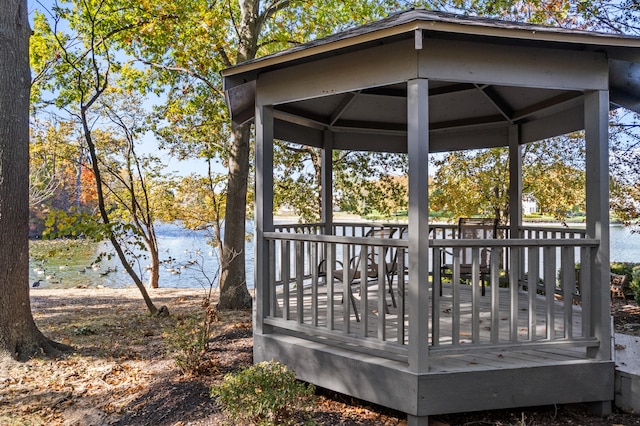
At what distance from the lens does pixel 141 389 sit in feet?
13.0

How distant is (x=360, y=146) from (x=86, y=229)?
4.09 meters

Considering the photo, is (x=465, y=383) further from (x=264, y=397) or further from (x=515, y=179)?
(x=515, y=179)

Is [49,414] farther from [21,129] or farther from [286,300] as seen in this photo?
A: [21,129]

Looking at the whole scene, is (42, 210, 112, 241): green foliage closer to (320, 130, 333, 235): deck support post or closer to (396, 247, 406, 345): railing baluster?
(320, 130, 333, 235): deck support post

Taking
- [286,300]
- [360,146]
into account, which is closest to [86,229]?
[286,300]

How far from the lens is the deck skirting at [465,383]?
3.09 m

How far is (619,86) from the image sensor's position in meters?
4.29

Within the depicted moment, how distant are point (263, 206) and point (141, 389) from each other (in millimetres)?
2078

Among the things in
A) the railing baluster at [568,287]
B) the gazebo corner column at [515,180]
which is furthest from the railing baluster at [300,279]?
the gazebo corner column at [515,180]

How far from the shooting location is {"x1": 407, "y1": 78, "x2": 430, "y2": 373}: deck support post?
3.07 metres

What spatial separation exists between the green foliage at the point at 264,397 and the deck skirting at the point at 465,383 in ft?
1.91

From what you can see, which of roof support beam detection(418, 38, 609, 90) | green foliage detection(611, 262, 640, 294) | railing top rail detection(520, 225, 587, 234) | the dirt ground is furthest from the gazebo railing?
green foliage detection(611, 262, 640, 294)

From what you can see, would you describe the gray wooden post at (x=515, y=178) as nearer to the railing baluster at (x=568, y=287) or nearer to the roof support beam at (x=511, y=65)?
the roof support beam at (x=511, y=65)

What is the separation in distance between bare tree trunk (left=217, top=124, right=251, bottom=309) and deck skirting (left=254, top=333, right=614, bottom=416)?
4.29 m
